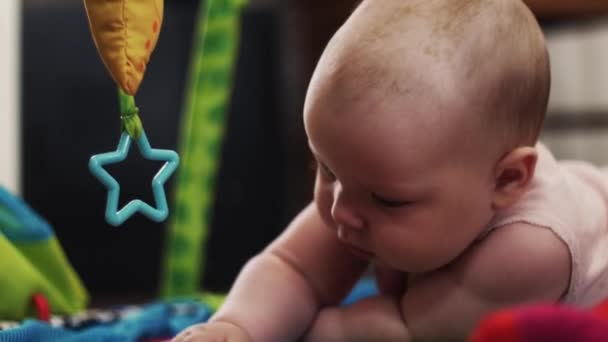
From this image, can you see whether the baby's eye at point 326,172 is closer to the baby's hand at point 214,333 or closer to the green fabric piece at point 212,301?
the baby's hand at point 214,333

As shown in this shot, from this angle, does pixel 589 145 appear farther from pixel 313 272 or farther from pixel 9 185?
pixel 313 272

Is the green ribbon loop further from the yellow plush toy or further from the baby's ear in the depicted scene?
the baby's ear

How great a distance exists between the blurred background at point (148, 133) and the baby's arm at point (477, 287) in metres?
1.05

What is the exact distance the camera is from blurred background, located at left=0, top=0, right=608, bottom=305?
1.72 metres

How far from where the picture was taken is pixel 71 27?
1759 mm

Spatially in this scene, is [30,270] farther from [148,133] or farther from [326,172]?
[148,133]

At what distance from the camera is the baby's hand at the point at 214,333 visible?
2.02 ft

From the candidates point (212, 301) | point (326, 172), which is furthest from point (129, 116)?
point (212, 301)

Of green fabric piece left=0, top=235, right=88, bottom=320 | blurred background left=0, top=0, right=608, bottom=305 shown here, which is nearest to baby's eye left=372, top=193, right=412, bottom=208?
green fabric piece left=0, top=235, right=88, bottom=320

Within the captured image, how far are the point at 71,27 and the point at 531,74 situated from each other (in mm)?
1294

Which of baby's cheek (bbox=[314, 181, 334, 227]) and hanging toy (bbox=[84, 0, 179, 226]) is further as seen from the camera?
baby's cheek (bbox=[314, 181, 334, 227])

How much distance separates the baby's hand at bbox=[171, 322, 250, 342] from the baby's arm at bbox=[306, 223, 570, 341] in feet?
0.29

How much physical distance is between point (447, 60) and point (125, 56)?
0.22 metres

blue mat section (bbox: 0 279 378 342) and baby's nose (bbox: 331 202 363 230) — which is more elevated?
baby's nose (bbox: 331 202 363 230)
